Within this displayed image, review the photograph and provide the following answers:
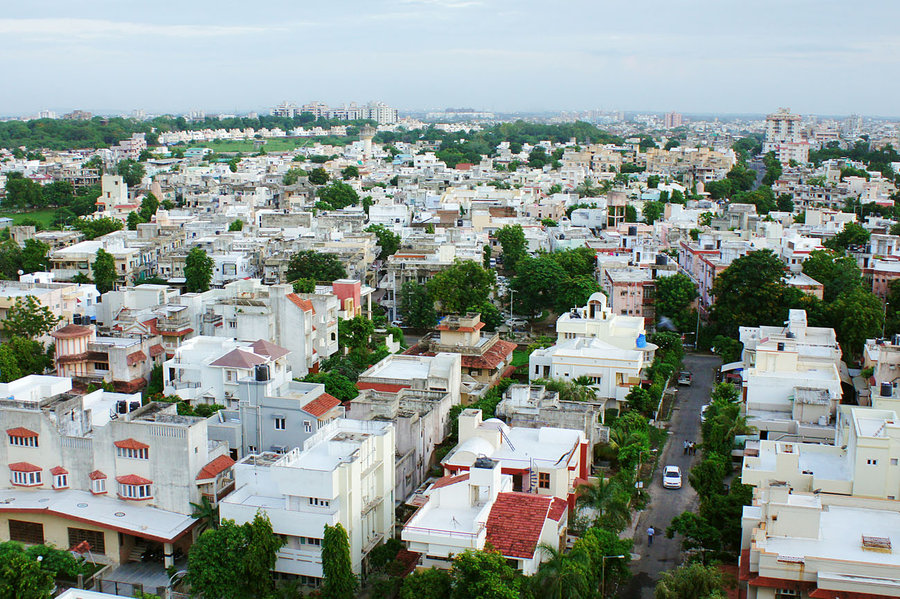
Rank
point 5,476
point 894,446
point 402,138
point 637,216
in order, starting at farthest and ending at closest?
1. point 402,138
2. point 637,216
3. point 5,476
4. point 894,446

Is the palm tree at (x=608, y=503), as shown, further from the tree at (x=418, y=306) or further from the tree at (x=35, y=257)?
the tree at (x=35, y=257)

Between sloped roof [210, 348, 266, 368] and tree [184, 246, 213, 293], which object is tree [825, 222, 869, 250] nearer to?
tree [184, 246, 213, 293]

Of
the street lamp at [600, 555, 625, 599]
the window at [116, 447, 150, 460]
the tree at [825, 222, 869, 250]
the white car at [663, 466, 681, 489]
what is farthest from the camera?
the tree at [825, 222, 869, 250]

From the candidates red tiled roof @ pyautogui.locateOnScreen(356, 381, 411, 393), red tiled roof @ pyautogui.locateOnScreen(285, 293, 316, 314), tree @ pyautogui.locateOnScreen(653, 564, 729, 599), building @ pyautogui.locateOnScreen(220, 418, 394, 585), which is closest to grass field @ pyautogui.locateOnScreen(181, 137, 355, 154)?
red tiled roof @ pyautogui.locateOnScreen(285, 293, 316, 314)

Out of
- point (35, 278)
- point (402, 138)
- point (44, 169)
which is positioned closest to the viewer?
point (35, 278)

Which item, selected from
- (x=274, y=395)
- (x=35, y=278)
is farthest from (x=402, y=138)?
(x=274, y=395)

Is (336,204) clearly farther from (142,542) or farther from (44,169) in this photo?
(142,542)
